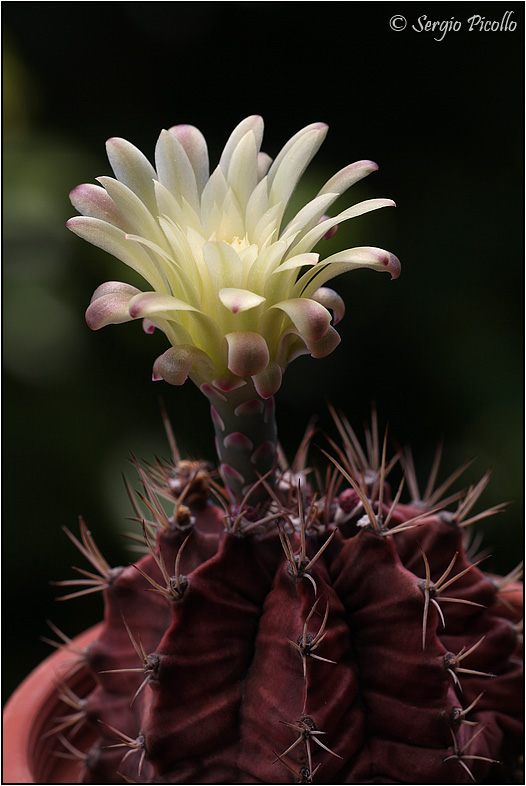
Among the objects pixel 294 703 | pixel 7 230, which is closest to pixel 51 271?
pixel 7 230

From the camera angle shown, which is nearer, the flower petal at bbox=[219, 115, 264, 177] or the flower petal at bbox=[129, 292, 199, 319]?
the flower petal at bbox=[129, 292, 199, 319]

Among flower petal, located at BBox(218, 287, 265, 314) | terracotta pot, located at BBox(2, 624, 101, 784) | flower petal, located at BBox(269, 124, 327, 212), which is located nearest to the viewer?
flower petal, located at BBox(218, 287, 265, 314)

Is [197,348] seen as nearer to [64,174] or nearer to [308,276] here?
[308,276]

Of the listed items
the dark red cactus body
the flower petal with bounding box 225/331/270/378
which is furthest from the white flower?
the dark red cactus body

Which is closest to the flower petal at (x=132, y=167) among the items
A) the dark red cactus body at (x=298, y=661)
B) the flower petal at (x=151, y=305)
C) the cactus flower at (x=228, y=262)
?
the cactus flower at (x=228, y=262)

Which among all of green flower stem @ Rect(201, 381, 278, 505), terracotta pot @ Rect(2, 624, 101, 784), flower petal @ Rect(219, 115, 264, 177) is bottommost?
terracotta pot @ Rect(2, 624, 101, 784)

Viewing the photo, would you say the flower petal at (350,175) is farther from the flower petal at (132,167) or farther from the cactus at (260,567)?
the flower petal at (132,167)

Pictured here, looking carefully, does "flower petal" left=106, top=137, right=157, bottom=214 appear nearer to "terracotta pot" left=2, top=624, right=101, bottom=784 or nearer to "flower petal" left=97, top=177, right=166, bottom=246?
"flower petal" left=97, top=177, right=166, bottom=246
